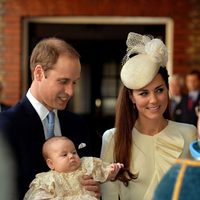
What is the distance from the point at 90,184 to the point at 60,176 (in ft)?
0.52

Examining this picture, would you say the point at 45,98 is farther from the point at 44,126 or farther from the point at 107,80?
the point at 107,80

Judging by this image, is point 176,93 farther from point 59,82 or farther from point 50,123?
point 59,82

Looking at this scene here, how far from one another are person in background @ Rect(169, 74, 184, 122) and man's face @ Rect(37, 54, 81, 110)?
16.2ft

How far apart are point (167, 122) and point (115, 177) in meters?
0.51

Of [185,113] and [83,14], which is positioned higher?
[83,14]

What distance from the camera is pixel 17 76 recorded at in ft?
27.3

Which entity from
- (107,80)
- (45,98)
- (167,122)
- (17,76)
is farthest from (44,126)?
(107,80)

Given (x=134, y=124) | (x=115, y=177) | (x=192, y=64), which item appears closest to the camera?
(x=115, y=177)

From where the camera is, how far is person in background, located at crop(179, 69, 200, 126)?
765 cm

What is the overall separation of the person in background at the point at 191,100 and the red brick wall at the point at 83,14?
0.44 metres

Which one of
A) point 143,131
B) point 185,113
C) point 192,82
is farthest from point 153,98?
point 192,82

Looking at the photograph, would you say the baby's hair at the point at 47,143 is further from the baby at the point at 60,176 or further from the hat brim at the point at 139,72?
the hat brim at the point at 139,72

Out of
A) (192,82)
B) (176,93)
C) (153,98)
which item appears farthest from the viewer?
(176,93)

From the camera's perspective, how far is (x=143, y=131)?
343cm
